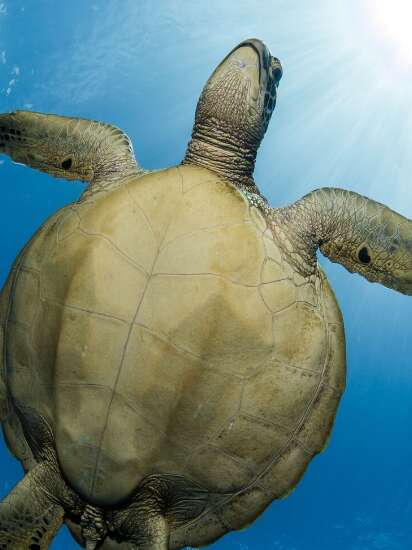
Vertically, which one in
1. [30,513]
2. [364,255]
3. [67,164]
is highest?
[364,255]

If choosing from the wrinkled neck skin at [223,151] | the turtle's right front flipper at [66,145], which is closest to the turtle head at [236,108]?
the wrinkled neck skin at [223,151]

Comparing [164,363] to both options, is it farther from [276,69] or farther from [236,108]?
[276,69]

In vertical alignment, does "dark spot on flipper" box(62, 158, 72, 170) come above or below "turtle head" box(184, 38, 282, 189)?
below

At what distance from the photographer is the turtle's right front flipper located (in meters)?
3.29

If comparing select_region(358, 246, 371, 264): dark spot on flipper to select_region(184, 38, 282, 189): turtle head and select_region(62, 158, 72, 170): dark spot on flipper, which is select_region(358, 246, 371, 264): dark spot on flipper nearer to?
select_region(184, 38, 282, 189): turtle head

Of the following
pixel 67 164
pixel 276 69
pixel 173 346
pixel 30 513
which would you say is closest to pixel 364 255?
pixel 276 69

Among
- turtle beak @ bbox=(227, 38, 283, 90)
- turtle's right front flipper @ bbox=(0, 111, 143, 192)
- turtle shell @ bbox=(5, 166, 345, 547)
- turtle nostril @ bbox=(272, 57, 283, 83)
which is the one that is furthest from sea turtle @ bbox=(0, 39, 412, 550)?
turtle nostril @ bbox=(272, 57, 283, 83)

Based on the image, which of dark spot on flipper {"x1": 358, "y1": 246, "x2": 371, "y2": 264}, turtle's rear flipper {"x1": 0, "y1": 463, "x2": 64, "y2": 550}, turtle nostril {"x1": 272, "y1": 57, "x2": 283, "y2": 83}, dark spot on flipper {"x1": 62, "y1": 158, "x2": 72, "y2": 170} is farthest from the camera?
dark spot on flipper {"x1": 62, "y1": 158, "x2": 72, "y2": 170}

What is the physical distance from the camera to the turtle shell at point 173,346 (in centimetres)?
222

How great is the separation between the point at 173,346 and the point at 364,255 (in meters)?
1.71

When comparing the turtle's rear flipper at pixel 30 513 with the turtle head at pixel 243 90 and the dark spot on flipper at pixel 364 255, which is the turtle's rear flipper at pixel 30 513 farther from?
the turtle head at pixel 243 90

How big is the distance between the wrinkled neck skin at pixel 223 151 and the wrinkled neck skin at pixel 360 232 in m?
0.53

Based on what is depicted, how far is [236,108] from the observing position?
125 inches

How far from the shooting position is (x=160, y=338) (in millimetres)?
2209
